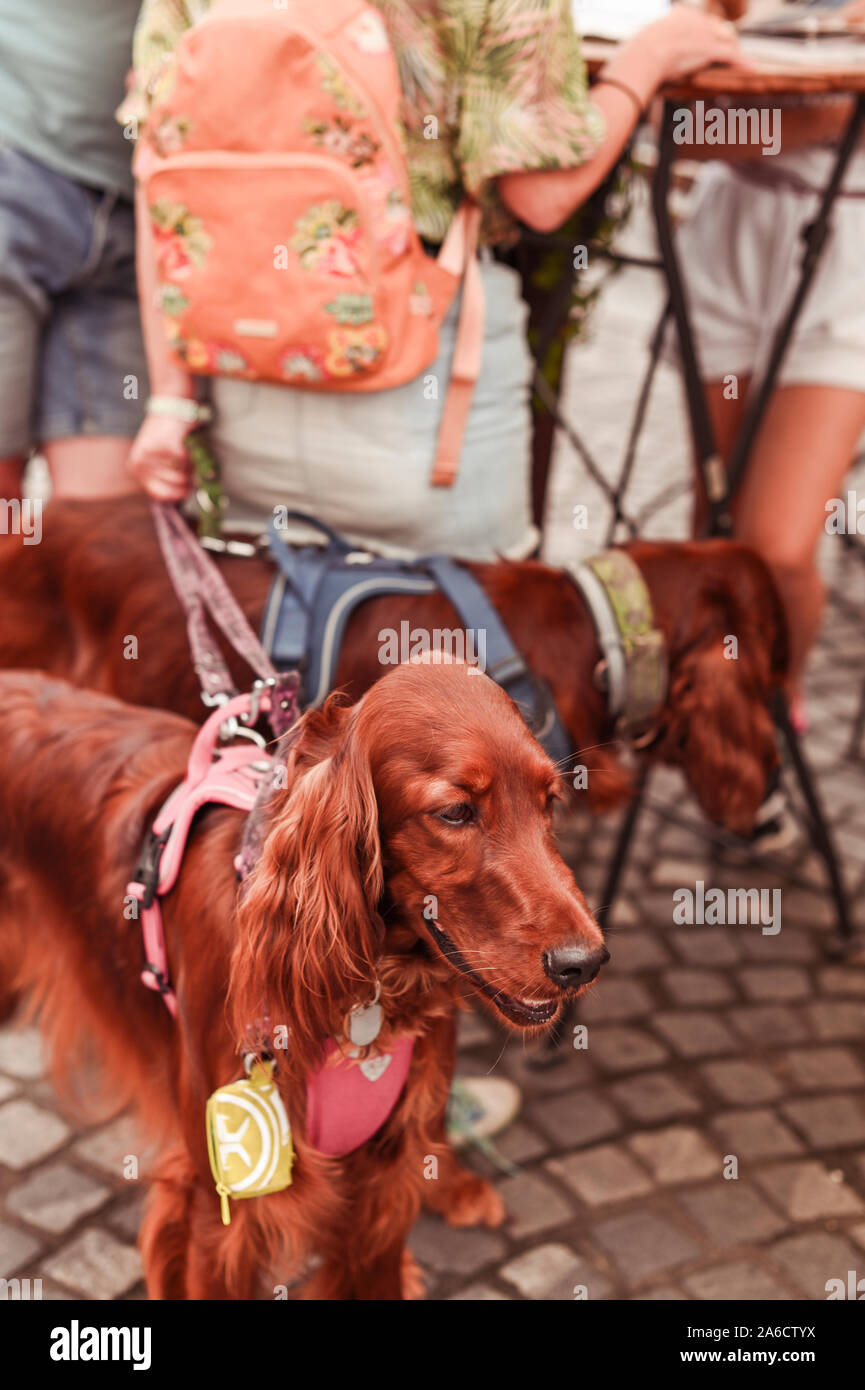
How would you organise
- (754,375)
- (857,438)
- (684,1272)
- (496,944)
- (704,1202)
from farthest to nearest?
(754,375)
(857,438)
(704,1202)
(684,1272)
(496,944)

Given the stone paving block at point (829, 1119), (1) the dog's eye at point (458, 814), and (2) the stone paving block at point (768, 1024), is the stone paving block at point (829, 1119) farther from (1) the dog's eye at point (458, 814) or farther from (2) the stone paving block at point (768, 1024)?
(1) the dog's eye at point (458, 814)

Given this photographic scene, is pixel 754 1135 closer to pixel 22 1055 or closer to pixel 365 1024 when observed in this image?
pixel 365 1024

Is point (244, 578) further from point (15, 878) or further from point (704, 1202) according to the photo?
point (704, 1202)

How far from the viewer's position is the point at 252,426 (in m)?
2.61

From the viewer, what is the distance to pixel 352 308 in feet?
7.63

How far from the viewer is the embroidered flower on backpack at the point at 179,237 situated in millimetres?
2332

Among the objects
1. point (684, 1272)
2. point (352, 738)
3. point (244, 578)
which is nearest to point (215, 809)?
point (352, 738)

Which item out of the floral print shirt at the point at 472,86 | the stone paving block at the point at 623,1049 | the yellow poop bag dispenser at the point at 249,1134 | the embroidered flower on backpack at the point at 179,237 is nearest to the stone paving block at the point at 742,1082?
the stone paving block at the point at 623,1049

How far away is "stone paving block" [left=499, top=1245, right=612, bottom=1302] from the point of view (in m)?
2.54

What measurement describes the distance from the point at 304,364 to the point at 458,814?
115cm

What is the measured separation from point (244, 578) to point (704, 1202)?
1650 mm

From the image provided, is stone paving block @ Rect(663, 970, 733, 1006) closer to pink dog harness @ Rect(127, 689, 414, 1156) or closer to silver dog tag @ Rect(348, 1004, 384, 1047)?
pink dog harness @ Rect(127, 689, 414, 1156)

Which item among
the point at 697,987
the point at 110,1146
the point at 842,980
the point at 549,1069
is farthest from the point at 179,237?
the point at 842,980

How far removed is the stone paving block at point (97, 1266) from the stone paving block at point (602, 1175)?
0.92 meters
